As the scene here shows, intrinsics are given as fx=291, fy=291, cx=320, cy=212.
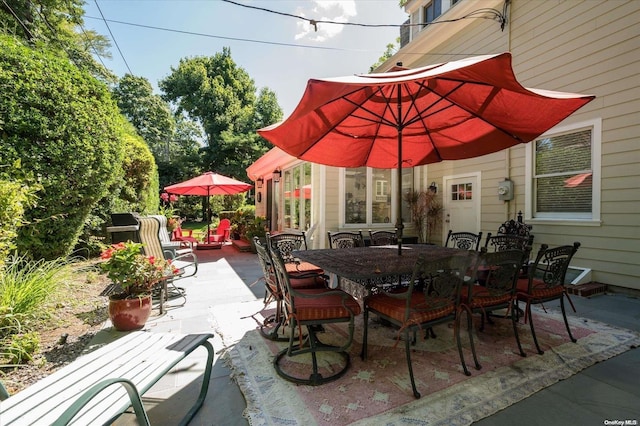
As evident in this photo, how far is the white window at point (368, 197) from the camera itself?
6875 mm

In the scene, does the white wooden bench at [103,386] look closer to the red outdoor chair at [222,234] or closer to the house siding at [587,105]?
the house siding at [587,105]

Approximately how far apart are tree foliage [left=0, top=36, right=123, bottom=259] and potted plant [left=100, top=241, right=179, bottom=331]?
1274mm

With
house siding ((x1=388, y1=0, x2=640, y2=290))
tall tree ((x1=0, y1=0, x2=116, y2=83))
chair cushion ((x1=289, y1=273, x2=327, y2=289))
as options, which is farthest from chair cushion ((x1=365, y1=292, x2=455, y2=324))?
tall tree ((x1=0, y1=0, x2=116, y2=83))

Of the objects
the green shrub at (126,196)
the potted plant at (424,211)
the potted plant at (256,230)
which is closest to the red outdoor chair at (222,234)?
the potted plant at (256,230)

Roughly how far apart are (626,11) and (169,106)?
88.0ft

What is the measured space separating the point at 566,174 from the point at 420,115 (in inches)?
144

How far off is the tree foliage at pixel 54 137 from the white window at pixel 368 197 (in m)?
4.67

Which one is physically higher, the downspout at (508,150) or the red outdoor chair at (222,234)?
the downspout at (508,150)

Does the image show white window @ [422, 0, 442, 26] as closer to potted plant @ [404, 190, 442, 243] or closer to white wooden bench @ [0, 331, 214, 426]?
potted plant @ [404, 190, 442, 243]

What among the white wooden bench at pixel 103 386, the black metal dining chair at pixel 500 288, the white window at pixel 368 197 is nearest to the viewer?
the white wooden bench at pixel 103 386

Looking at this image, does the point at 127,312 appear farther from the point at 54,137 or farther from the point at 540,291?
the point at 540,291

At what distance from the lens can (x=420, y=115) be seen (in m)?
3.26

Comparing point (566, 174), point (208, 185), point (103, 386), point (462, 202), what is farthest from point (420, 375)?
point (208, 185)

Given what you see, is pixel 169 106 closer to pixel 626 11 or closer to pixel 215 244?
pixel 215 244
